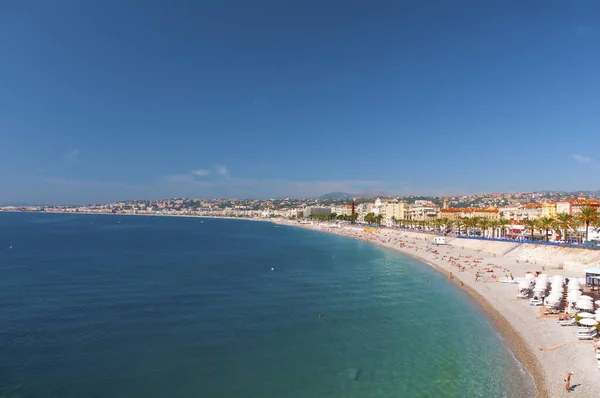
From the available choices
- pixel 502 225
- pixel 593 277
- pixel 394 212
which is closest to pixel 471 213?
pixel 394 212

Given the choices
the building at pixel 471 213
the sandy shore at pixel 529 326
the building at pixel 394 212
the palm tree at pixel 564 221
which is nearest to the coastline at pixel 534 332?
the sandy shore at pixel 529 326

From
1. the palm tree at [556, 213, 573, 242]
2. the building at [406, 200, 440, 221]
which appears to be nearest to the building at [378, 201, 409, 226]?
the building at [406, 200, 440, 221]

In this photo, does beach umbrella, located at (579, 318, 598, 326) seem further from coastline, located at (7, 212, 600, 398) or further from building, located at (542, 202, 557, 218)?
building, located at (542, 202, 557, 218)

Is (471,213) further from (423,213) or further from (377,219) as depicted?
(377,219)

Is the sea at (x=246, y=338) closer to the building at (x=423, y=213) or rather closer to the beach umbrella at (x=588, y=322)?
the beach umbrella at (x=588, y=322)

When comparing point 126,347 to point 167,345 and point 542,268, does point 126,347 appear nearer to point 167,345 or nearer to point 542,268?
point 167,345

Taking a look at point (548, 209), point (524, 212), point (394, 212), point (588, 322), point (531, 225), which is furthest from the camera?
point (394, 212)
